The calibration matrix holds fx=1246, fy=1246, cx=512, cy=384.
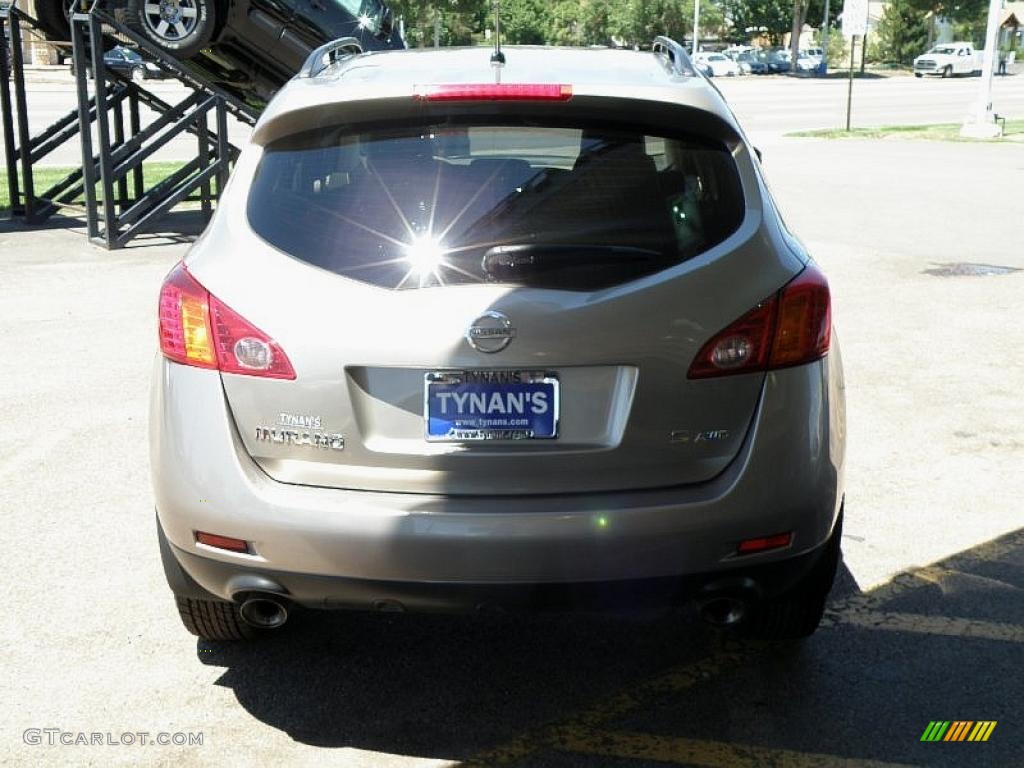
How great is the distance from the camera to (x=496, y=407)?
9.89 feet

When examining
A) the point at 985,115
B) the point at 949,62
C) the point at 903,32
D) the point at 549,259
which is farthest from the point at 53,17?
the point at 903,32

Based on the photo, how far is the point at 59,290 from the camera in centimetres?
994

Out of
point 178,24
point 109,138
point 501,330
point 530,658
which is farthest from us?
point 178,24

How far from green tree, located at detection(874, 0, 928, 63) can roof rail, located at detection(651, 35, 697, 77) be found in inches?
3229

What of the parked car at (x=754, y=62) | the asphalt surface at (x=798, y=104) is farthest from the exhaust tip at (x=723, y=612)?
the parked car at (x=754, y=62)

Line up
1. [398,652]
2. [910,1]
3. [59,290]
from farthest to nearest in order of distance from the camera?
[910,1]
[59,290]
[398,652]

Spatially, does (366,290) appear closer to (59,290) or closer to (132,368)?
(132,368)

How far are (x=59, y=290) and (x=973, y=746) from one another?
27.4ft

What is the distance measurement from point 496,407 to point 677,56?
160 centimetres

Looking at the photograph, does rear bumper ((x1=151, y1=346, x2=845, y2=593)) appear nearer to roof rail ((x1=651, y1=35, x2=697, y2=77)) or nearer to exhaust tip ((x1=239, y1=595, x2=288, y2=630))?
exhaust tip ((x1=239, y1=595, x2=288, y2=630))

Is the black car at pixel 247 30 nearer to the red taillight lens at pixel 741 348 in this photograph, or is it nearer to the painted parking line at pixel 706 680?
the painted parking line at pixel 706 680

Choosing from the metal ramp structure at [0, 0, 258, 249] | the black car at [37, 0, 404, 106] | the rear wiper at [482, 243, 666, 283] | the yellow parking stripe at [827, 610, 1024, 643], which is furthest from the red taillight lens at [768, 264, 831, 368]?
the black car at [37, 0, 404, 106]

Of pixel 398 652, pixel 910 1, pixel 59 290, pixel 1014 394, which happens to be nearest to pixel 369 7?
pixel 59 290

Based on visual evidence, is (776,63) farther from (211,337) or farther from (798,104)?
Result: (211,337)
